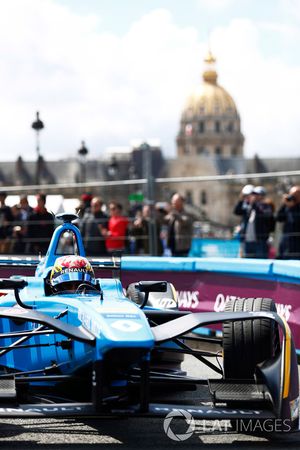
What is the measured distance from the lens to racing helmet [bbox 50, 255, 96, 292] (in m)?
8.51

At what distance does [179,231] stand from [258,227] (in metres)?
1.43

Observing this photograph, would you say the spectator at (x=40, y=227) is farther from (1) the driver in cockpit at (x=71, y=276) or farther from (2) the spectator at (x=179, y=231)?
(1) the driver in cockpit at (x=71, y=276)

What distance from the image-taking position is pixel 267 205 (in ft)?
53.5

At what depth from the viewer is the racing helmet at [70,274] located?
335 inches

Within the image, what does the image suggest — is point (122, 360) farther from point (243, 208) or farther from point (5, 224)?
point (5, 224)

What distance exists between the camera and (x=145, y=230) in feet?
58.4

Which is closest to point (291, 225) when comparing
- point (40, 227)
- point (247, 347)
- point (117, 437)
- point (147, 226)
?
point (147, 226)

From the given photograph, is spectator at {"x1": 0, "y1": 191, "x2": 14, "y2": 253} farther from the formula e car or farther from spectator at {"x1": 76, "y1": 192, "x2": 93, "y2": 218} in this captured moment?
the formula e car

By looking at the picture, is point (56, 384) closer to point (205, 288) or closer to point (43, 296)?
point (43, 296)

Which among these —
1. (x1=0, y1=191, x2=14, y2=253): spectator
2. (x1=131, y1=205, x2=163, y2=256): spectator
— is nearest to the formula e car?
(x1=131, y1=205, x2=163, y2=256): spectator

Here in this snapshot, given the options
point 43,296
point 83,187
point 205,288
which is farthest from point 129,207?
point 43,296

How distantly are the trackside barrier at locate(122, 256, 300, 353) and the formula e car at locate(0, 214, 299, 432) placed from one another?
3.17m

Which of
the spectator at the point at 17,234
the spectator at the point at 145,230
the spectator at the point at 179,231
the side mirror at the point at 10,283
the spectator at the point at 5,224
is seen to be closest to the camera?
the side mirror at the point at 10,283

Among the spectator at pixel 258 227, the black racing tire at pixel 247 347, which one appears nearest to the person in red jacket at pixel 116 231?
the spectator at pixel 258 227
